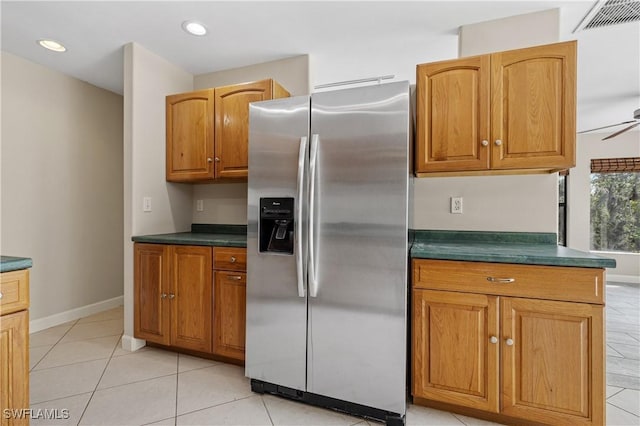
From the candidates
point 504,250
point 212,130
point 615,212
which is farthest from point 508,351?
point 615,212

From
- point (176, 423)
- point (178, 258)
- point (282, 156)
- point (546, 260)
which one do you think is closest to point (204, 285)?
point (178, 258)

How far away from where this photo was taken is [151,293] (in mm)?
2469

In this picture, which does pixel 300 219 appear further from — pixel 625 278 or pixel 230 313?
pixel 625 278

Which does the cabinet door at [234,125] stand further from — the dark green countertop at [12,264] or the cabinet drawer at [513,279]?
the cabinet drawer at [513,279]

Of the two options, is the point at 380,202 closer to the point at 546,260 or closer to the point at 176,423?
the point at 546,260

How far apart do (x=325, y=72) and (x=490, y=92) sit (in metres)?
1.78

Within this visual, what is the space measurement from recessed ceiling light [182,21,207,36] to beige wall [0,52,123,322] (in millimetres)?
1764

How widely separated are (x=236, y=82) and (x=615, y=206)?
6.37 meters

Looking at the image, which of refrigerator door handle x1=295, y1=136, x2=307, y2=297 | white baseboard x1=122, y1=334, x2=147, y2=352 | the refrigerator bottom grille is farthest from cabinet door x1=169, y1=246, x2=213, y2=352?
refrigerator door handle x1=295, y1=136, x2=307, y2=297

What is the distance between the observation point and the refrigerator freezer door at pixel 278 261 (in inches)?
70.9

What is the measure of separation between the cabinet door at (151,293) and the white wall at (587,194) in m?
6.27

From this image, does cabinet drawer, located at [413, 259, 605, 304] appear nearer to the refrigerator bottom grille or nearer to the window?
the refrigerator bottom grille

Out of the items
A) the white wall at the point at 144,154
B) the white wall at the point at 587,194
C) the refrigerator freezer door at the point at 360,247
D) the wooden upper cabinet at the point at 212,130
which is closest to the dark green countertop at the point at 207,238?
the white wall at the point at 144,154

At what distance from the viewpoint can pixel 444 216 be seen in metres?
2.34
